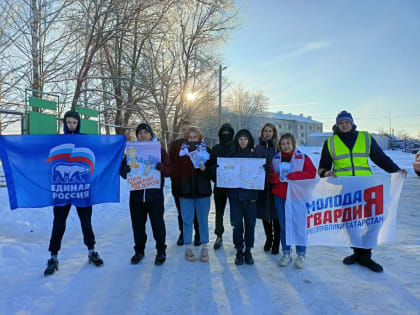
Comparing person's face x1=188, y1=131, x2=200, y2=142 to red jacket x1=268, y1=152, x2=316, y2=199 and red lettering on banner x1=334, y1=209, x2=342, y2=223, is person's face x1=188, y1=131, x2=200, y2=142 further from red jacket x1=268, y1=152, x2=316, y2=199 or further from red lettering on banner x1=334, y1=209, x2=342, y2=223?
red lettering on banner x1=334, y1=209, x2=342, y2=223

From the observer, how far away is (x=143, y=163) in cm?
397

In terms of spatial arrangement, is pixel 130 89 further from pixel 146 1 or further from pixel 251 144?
pixel 251 144

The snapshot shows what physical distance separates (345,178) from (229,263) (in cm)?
202

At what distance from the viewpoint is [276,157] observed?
4.04 metres

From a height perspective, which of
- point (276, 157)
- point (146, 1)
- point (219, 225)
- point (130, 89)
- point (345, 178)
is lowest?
point (219, 225)

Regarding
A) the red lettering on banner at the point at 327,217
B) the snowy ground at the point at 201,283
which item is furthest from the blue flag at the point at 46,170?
the red lettering on banner at the point at 327,217

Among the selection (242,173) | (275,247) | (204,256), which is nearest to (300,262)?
(275,247)

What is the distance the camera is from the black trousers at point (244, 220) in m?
3.79

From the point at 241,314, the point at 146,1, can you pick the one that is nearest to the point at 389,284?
the point at 241,314

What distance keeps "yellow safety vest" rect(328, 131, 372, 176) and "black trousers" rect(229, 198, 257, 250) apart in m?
1.35

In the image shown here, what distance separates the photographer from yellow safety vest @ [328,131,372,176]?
3705 millimetres

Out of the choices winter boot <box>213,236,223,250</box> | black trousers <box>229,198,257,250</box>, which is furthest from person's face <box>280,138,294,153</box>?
winter boot <box>213,236,223,250</box>

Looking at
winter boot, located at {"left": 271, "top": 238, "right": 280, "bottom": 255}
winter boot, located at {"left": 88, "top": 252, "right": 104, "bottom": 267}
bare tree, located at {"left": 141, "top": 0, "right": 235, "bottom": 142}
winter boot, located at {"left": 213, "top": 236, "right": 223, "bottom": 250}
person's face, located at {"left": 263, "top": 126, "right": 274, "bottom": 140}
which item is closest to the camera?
winter boot, located at {"left": 88, "top": 252, "right": 104, "bottom": 267}

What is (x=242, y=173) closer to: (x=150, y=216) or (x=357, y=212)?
(x=150, y=216)
